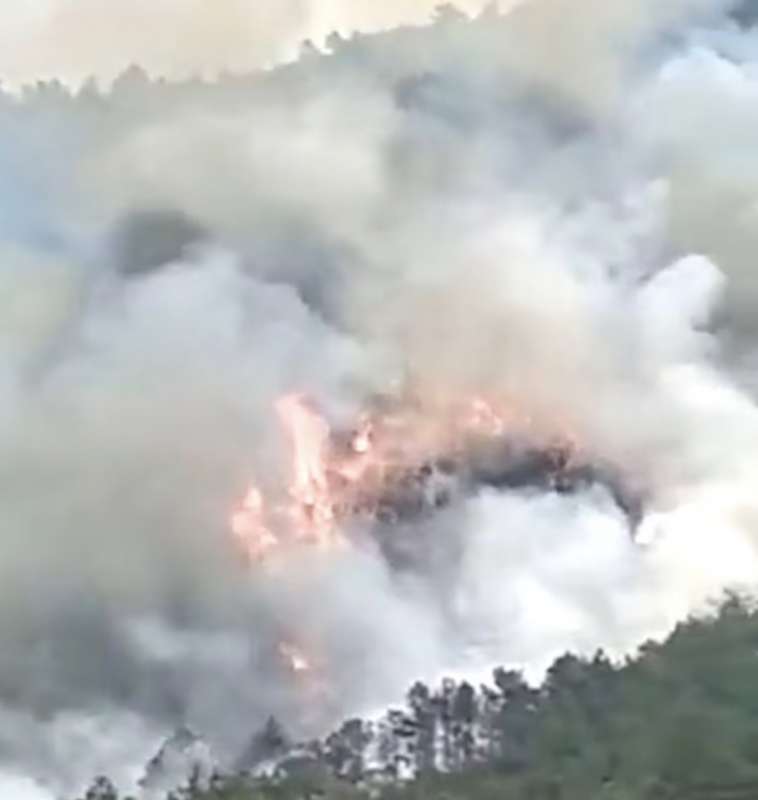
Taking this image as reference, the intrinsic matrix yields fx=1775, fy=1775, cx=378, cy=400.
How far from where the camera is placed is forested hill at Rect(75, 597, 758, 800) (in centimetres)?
12181

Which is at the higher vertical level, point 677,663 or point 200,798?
point 677,663

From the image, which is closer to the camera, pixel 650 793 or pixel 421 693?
pixel 650 793

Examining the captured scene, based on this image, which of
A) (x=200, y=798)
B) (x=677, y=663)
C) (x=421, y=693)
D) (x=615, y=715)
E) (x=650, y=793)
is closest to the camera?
(x=650, y=793)

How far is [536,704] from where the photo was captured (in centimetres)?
17462

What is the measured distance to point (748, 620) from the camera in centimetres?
17900

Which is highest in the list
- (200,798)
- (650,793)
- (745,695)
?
(745,695)

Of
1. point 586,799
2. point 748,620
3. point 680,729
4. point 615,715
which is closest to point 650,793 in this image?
point 586,799

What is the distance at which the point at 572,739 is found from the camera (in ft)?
500

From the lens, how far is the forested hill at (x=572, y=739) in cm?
12181

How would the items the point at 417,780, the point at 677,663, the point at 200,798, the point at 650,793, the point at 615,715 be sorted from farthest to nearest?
the point at 677,663 → the point at 615,715 → the point at 417,780 → the point at 200,798 → the point at 650,793

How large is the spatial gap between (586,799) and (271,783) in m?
30.3

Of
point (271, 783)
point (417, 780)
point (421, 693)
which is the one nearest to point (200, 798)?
point (271, 783)

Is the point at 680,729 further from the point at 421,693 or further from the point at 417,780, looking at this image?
the point at 421,693

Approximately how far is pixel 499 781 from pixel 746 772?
76.7 ft
